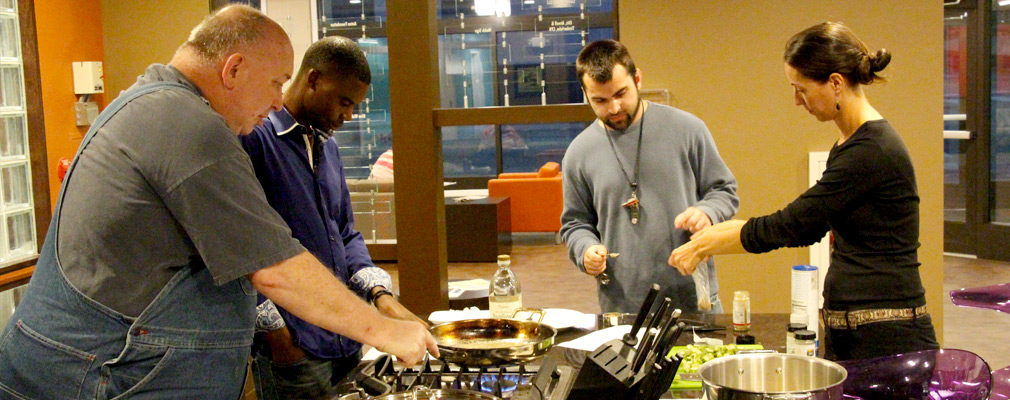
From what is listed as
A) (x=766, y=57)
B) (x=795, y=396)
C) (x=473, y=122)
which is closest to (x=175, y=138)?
(x=795, y=396)

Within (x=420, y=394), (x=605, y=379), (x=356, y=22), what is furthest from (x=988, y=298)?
(x=356, y=22)

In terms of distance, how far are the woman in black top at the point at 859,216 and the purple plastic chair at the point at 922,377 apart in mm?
384

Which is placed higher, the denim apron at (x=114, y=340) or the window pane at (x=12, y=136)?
the window pane at (x=12, y=136)

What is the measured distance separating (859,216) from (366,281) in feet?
4.07

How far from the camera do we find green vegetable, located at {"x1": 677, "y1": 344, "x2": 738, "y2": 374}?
1749 millimetres

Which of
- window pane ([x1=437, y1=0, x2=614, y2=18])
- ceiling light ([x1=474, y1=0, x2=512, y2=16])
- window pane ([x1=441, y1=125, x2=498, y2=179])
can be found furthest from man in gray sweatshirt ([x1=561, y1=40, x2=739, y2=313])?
window pane ([x1=441, y1=125, x2=498, y2=179])

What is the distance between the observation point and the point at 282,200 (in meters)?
2.11

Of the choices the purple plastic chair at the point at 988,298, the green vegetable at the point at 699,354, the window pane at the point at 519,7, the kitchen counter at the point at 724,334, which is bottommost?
the kitchen counter at the point at 724,334

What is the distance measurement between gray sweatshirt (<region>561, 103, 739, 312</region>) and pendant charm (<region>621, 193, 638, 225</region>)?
2 cm

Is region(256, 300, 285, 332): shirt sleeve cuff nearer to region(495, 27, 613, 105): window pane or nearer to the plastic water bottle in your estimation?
the plastic water bottle

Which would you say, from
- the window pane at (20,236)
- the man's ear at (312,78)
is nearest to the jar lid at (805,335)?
the man's ear at (312,78)

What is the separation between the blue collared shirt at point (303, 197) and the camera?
6.89ft

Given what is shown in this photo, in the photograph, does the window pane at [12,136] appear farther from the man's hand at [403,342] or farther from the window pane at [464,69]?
the window pane at [464,69]

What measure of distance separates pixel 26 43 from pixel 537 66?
542 cm
